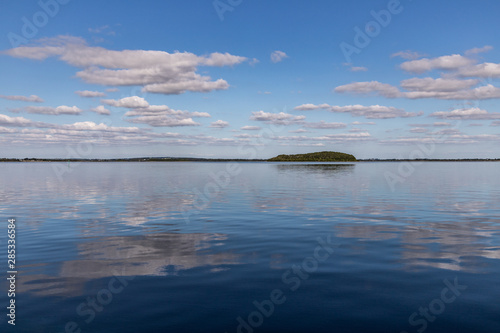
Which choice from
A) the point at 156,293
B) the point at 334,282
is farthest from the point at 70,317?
the point at 334,282

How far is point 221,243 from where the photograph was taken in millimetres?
20250

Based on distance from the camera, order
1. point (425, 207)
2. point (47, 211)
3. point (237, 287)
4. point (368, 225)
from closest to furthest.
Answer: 1. point (237, 287)
2. point (368, 225)
3. point (47, 211)
4. point (425, 207)

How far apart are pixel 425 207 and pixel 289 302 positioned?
28961mm

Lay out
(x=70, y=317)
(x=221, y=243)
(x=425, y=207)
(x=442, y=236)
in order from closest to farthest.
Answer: (x=70, y=317), (x=221, y=243), (x=442, y=236), (x=425, y=207)

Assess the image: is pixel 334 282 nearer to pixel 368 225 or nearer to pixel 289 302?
pixel 289 302

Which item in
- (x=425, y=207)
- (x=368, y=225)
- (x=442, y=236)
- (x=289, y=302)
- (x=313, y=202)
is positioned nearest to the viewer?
(x=289, y=302)

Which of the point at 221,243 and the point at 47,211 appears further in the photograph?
the point at 47,211

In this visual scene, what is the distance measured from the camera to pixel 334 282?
13.5 m

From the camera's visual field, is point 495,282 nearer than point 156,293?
No

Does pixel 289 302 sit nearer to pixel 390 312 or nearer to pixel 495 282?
pixel 390 312

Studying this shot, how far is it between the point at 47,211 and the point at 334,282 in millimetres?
29367

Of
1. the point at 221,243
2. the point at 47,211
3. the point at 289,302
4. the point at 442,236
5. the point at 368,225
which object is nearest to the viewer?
the point at 289,302

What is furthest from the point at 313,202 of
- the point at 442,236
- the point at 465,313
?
the point at 465,313

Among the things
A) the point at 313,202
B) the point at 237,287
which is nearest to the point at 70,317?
the point at 237,287
